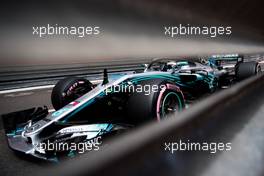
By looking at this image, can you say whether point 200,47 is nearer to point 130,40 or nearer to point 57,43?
point 130,40

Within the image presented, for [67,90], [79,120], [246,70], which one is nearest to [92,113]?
[79,120]

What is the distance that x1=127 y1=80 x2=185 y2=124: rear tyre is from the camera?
311 cm

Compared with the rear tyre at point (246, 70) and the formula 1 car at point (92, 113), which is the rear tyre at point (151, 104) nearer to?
the formula 1 car at point (92, 113)

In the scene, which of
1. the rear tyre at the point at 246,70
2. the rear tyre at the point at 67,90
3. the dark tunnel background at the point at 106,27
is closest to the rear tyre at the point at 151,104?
the rear tyre at the point at 67,90

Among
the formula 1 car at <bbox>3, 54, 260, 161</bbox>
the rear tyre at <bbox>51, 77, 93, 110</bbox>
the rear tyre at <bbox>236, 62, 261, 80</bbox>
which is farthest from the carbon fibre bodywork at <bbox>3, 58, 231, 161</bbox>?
the rear tyre at <bbox>236, 62, 261, 80</bbox>

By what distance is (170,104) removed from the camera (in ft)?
11.4

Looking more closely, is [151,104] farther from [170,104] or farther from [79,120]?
[79,120]

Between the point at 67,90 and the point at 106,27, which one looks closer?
the point at 67,90

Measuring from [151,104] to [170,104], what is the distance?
43 cm

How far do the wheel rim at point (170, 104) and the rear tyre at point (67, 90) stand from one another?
129 cm

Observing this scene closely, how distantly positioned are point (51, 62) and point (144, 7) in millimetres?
4023

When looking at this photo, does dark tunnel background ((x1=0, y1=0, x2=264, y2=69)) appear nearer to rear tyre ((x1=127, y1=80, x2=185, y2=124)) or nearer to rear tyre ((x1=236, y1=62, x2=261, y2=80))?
rear tyre ((x1=236, y1=62, x2=261, y2=80))

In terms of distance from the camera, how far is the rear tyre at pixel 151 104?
311 centimetres

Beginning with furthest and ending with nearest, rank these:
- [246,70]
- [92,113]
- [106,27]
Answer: [106,27] < [246,70] < [92,113]
